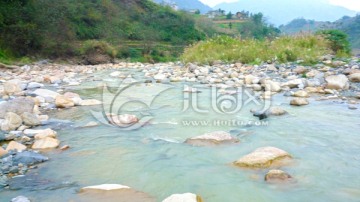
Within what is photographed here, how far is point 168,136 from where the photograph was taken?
384 cm

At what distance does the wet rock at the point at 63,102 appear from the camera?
5.54 metres

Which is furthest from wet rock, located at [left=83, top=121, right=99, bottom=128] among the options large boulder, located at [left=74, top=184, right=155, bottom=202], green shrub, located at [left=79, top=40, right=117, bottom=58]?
green shrub, located at [left=79, top=40, right=117, bottom=58]

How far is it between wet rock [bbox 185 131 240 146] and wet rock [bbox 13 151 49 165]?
1428mm

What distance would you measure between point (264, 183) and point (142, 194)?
2.96 feet

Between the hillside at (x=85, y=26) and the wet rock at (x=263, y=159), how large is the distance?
16.3 meters

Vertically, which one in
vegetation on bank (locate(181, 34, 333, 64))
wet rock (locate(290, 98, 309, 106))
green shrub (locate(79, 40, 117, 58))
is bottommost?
wet rock (locate(290, 98, 309, 106))

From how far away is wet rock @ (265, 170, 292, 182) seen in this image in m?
2.54

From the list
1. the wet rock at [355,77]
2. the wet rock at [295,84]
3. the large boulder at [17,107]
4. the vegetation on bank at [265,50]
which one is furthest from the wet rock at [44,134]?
the vegetation on bank at [265,50]

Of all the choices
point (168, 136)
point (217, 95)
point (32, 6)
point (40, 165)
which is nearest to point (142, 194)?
point (40, 165)

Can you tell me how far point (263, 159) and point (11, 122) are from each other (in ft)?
9.81

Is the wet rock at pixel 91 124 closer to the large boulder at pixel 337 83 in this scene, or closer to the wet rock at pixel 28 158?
the wet rock at pixel 28 158

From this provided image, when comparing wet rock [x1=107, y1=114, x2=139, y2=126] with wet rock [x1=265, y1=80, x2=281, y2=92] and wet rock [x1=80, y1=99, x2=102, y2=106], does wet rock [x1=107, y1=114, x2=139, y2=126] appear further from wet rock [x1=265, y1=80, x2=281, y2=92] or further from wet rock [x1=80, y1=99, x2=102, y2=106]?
wet rock [x1=265, y1=80, x2=281, y2=92]

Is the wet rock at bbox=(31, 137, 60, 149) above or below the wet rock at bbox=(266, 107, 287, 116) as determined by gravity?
below

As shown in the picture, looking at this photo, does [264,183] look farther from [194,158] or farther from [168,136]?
[168,136]
